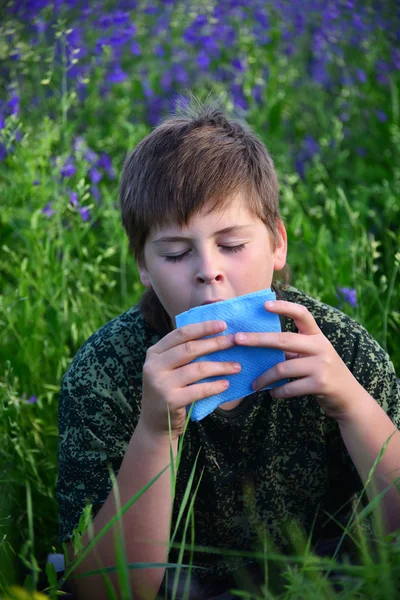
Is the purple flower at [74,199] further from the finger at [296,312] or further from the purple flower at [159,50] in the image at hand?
the purple flower at [159,50]

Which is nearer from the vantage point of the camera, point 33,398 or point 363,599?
point 363,599

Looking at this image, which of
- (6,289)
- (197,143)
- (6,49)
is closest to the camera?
(197,143)

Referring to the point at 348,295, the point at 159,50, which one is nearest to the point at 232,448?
the point at 348,295

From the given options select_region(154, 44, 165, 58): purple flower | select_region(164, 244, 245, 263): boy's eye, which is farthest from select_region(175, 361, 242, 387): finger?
select_region(154, 44, 165, 58): purple flower

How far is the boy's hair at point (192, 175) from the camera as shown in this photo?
1938 mm

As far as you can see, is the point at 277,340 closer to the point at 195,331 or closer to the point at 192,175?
the point at 195,331

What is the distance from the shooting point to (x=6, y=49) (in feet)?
12.3

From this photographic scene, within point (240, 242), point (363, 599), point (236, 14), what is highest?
point (236, 14)

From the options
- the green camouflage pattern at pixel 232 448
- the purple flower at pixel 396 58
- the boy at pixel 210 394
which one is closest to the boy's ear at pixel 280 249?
the boy at pixel 210 394

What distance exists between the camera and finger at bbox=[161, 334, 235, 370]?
1.68 m

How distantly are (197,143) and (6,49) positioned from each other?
2067 mm

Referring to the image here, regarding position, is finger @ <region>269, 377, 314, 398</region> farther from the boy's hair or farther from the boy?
the boy's hair

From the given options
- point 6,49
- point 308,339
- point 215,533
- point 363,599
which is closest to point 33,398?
point 215,533

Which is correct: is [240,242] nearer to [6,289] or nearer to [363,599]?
[363,599]
